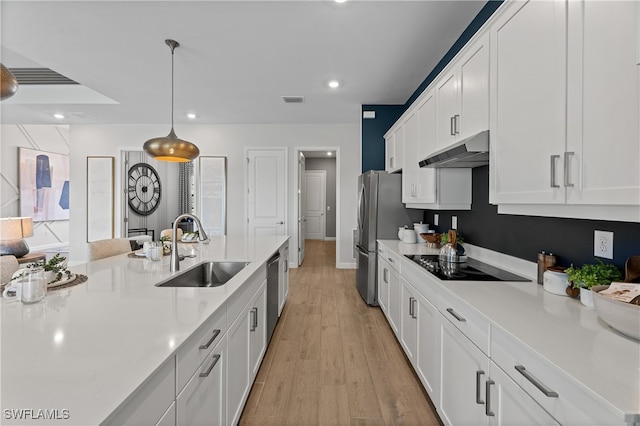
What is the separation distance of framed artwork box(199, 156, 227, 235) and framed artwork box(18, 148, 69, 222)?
3.99 m

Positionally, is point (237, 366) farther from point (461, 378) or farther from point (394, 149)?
point (394, 149)

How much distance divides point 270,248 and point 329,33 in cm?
206

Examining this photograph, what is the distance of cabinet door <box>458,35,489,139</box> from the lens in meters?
1.75

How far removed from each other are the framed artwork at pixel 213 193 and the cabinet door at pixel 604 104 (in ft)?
18.5

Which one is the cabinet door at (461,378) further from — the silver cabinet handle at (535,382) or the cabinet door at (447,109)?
the cabinet door at (447,109)

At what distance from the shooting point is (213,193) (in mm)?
5973

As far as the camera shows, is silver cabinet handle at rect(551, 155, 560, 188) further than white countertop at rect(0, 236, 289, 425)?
Yes

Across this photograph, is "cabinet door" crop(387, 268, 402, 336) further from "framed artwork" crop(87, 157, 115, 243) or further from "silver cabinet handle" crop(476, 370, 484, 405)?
"framed artwork" crop(87, 157, 115, 243)

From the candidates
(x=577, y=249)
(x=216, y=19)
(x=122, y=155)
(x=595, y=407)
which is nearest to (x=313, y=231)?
(x=122, y=155)

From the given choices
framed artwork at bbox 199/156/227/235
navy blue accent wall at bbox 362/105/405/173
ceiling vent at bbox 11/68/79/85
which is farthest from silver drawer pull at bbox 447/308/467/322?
ceiling vent at bbox 11/68/79/85

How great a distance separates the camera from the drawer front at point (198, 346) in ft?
3.12

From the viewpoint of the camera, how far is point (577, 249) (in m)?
Result: 1.52

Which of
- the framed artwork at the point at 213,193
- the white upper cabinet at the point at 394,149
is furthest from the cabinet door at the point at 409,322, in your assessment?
the framed artwork at the point at 213,193

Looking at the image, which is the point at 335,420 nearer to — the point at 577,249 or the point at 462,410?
the point at 462,410
